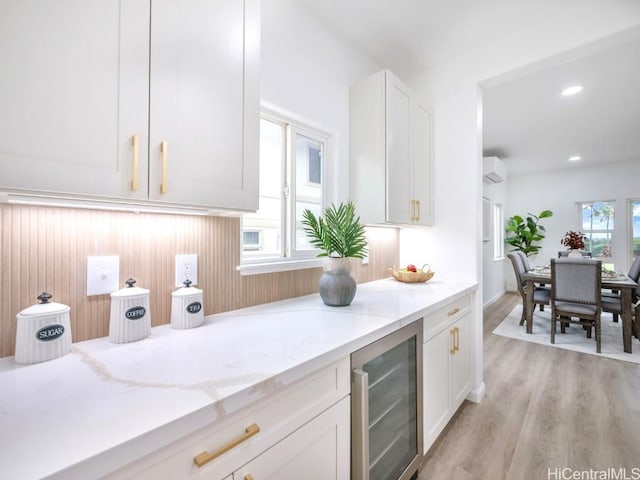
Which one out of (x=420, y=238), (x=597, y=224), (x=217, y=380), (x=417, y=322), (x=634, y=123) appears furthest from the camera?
(x=597, y=224)

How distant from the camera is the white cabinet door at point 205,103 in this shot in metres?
0.85

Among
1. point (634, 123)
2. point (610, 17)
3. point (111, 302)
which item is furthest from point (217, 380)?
point (634, 123)

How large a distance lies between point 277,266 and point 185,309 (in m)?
0.57

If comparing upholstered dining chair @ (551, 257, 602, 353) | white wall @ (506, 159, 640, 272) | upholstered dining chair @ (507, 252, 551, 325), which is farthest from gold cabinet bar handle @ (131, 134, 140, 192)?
white wall @ (506, 159, 640, 272)

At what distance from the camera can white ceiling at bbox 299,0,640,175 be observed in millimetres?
1751

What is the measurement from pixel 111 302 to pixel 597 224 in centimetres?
820

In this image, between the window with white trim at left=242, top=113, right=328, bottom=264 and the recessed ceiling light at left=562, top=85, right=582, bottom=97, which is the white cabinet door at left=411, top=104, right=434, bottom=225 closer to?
the window with white trim at left=242, top=113, right=328, bottom=264

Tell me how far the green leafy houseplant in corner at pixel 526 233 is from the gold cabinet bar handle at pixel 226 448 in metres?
6.96

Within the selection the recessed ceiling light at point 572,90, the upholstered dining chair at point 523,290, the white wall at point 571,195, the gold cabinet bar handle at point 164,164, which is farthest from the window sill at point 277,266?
the white wall at point 571,195

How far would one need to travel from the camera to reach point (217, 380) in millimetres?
681

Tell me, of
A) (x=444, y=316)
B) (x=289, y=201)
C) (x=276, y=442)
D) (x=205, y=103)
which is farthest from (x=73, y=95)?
(x=444, y=316)

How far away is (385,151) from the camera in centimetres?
191

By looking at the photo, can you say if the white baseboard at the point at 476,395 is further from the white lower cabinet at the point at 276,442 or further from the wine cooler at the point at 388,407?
the white lower cabinet at the point at 276,442

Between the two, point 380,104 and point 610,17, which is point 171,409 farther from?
point 610,17
